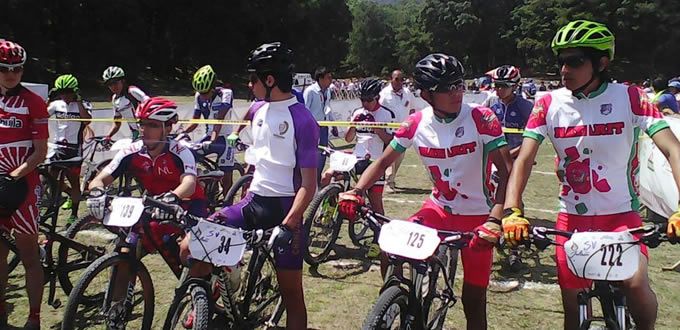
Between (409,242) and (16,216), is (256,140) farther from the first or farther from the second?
(16,216)

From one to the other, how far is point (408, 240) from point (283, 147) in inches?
42.4

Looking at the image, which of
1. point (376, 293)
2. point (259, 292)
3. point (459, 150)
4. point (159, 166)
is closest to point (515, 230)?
point (459, 150)

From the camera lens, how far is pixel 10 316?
4.94 m

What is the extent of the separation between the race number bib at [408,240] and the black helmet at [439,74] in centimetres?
88

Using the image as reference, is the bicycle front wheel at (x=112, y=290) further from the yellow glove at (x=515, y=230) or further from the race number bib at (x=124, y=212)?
the yellow glove at (x=515, y=230)

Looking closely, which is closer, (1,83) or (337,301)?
(1,83)

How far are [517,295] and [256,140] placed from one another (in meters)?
3.18

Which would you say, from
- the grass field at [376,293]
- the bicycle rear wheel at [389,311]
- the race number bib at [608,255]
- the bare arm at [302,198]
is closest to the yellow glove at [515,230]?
the race number bib at [608,255]

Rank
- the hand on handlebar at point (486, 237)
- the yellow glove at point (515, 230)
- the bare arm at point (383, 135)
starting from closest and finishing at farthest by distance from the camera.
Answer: the yellow glove at point (515, 230) < the hand on handlebar at point (486, 237) < the bare arm at point (383, 135)

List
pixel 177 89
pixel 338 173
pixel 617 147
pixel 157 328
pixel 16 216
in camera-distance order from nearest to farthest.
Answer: pixel 617 147
pixel 16 216
pixel 157 328
pixel 338 173
pixel 177 89

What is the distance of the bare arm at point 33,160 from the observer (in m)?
4.31

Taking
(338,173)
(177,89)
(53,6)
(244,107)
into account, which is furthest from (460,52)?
(338,173)

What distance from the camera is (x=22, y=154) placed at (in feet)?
14.9

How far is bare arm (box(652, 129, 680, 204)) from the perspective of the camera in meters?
2.95
